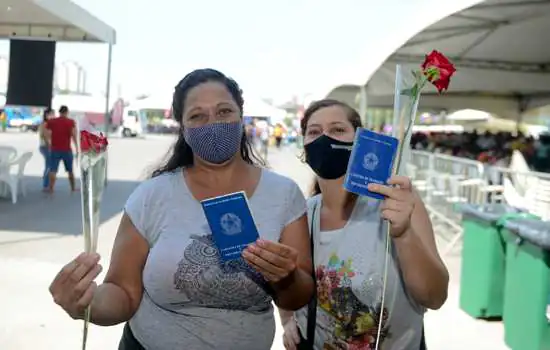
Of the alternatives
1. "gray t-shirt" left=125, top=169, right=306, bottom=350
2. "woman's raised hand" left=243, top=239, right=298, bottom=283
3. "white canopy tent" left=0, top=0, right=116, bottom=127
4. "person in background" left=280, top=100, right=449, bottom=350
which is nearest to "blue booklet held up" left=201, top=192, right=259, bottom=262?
"woman's raised hand" left=243, top=239, right=298, bottom=283

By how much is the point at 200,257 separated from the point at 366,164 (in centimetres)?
57

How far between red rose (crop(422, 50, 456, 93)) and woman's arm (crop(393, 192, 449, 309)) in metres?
0.35

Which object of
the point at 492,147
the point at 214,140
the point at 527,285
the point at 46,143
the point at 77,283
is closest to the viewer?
the point at 77,283

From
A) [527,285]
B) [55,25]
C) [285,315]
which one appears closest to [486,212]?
[527,285]

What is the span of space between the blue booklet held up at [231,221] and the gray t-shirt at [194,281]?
0.47 feet

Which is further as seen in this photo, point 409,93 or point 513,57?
point 513,57

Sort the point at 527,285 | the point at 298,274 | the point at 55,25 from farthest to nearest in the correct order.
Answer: the point at 55,25 → the point at 527,285 → the point at 298,274

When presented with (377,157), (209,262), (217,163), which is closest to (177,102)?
(217,163)

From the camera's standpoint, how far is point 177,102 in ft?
7.11

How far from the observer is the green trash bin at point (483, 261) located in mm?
5316

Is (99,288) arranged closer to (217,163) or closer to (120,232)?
(120,232)

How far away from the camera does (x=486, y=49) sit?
12.3 metres

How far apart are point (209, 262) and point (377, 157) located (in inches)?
23.3

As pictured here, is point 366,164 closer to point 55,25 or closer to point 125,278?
point 125,278
